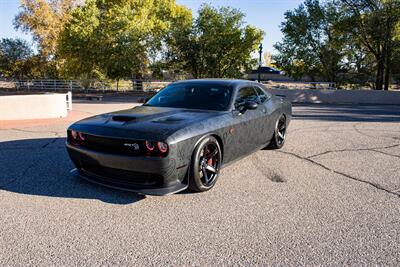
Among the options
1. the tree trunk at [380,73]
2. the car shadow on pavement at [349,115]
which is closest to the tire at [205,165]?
the car shadow on pavement at [349,115]

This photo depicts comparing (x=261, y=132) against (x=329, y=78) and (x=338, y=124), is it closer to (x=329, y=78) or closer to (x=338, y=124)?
(x=338, y=124)

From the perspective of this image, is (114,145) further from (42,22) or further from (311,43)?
(42,22)

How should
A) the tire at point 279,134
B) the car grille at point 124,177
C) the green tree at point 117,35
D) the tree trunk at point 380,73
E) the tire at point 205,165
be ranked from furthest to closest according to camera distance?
the green tree at point 117,35 → the tree trunk at point 380,73 → the tire at point 279,134 → the tire at point 205,165 → the car grille at point 124,177

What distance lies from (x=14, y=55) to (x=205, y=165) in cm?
4418

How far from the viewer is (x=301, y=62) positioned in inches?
1052

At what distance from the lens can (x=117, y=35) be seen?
84.6ft

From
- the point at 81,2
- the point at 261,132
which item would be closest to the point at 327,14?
the point at 261,132

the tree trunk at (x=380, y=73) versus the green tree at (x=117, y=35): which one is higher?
the green tree at (x=117, y=35)

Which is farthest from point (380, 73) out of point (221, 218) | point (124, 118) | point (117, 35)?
point (221, 218)

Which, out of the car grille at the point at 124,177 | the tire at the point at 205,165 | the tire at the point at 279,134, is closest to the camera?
the car grille at the point at 124,177

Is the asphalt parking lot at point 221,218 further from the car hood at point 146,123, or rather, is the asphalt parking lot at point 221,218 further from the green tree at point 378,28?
the green tree at point 378,28

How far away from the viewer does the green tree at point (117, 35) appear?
84.6ft

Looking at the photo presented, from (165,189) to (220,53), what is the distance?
79.9 feet

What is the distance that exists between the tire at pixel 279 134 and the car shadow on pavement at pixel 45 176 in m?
3.14
